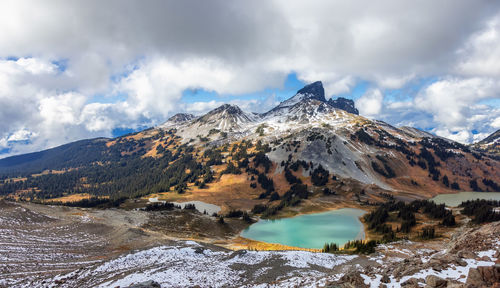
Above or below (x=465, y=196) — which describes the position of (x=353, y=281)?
above

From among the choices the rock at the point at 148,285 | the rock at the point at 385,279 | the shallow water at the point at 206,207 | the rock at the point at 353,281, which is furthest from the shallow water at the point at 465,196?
the rock at the point at 148,285

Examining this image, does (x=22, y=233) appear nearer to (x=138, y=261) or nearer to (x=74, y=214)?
(x=74, y=214)

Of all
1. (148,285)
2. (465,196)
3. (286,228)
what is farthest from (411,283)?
(465,196)

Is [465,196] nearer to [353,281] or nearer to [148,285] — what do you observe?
[353,281]

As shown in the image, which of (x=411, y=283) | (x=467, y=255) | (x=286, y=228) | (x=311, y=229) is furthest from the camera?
(x=286, y=228)

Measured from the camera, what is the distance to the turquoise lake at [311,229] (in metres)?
60.2

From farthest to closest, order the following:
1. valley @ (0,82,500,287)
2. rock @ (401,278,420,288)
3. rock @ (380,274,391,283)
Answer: valley @ (0,82,500,287) → rock @ (380,274,391,283) → rock @ (401,278,420,288)

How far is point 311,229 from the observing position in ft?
230

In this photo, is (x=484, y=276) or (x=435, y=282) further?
(x=435, y=282)

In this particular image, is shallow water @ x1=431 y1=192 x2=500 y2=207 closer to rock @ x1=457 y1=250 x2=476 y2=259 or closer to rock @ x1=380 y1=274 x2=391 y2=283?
rock @ x1=457 y1=250 x2=476 y2=259

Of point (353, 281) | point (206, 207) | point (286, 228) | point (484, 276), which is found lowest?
point (286, 228)

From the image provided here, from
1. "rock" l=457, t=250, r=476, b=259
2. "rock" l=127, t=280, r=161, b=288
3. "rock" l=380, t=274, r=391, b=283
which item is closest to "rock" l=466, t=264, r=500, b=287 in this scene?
"rock" l=380, t=274, r=391, b=283

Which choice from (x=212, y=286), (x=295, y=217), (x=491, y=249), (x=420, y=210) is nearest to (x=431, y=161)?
(x=420, y=210)

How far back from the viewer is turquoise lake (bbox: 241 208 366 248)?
60.2 m
